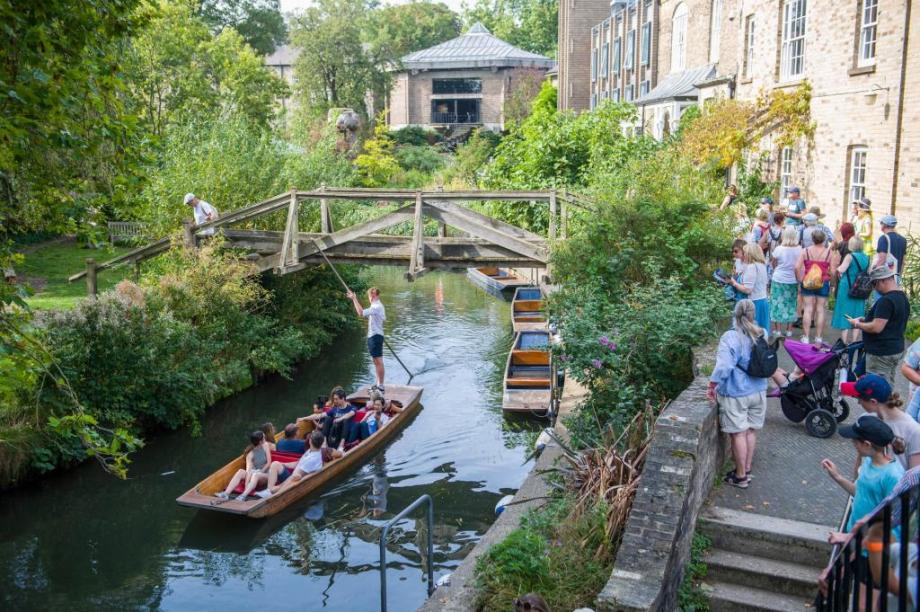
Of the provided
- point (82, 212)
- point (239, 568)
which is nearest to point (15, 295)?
point (82, 212)

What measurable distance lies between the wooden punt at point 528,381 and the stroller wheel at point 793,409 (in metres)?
5.48

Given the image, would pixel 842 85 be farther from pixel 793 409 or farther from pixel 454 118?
pixel 454 118

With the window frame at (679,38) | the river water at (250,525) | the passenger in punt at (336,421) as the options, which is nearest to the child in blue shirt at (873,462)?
the river water at (250,525)

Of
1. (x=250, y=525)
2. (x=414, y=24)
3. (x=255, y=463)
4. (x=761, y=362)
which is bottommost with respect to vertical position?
(x=250, y=525)

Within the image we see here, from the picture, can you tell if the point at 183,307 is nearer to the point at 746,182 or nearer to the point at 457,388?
the point at 457,388

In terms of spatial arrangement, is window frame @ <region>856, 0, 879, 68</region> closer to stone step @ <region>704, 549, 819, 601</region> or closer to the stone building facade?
stone step @ <region>704, 549, 819, 601</region>

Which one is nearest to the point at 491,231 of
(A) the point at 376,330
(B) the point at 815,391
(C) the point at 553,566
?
(A) the point at 376,330

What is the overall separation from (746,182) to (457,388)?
8.82m

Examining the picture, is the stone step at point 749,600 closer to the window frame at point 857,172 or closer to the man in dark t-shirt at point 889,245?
the man in dark t-shirt at point 889,245

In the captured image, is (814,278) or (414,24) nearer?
(814,278)

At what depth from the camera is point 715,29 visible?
2830 cm

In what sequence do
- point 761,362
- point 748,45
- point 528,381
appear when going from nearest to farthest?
point 761,362, point 528,381, point 748,45

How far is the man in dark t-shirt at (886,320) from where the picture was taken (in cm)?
830

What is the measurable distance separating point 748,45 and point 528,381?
12025 millimetres
